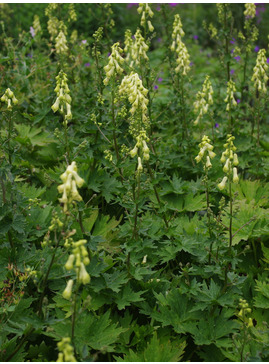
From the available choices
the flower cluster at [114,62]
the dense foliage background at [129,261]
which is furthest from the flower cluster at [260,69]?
the flower cluster at [114,62]

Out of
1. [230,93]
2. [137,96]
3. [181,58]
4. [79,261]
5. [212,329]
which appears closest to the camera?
[79,261]

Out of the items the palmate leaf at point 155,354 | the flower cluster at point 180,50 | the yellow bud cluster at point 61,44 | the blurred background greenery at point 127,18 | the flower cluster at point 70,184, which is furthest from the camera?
the blurred background greenery at point 127,18

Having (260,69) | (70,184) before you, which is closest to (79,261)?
(70,184)

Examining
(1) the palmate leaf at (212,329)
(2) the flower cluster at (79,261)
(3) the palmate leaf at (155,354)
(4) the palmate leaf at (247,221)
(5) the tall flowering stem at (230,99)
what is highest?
(2) the flower cluster at (79,261)

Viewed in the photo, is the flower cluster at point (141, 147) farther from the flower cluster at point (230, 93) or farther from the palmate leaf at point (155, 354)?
the flower cluster at point (230, 93)

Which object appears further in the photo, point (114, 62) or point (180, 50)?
point (180, 50)

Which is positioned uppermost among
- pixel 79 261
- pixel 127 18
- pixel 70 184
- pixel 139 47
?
pixel 139 47

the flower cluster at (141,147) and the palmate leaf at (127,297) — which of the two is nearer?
the flower cluster at (141,147)

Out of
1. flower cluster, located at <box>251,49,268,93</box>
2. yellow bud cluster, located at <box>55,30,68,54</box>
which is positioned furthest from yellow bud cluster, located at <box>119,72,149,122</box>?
yellow bud cluster, located at <box>55,30,68,54</box>

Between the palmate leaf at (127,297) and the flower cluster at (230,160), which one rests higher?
the flower cluster at (230,160)

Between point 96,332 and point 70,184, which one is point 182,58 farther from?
point 96,332

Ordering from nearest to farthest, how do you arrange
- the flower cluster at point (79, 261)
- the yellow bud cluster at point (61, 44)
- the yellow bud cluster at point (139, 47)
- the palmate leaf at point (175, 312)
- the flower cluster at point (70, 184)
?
1. the flower cluster at point (79, 261)
2. the flower cluster at point (70, 184)
3. the palmate leaf at point (175, 312)
4. the yellow bud cluster at point (139, 47)
5. the yellow bud cluster at point (61, 44)

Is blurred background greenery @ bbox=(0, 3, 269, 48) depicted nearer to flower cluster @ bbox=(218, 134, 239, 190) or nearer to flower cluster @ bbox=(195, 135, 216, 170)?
flower cluster @ bbox=(195, 135, 216, 170)

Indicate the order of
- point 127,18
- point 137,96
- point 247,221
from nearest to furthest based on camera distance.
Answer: point 137,96 < point 247,221 < point 127,18
